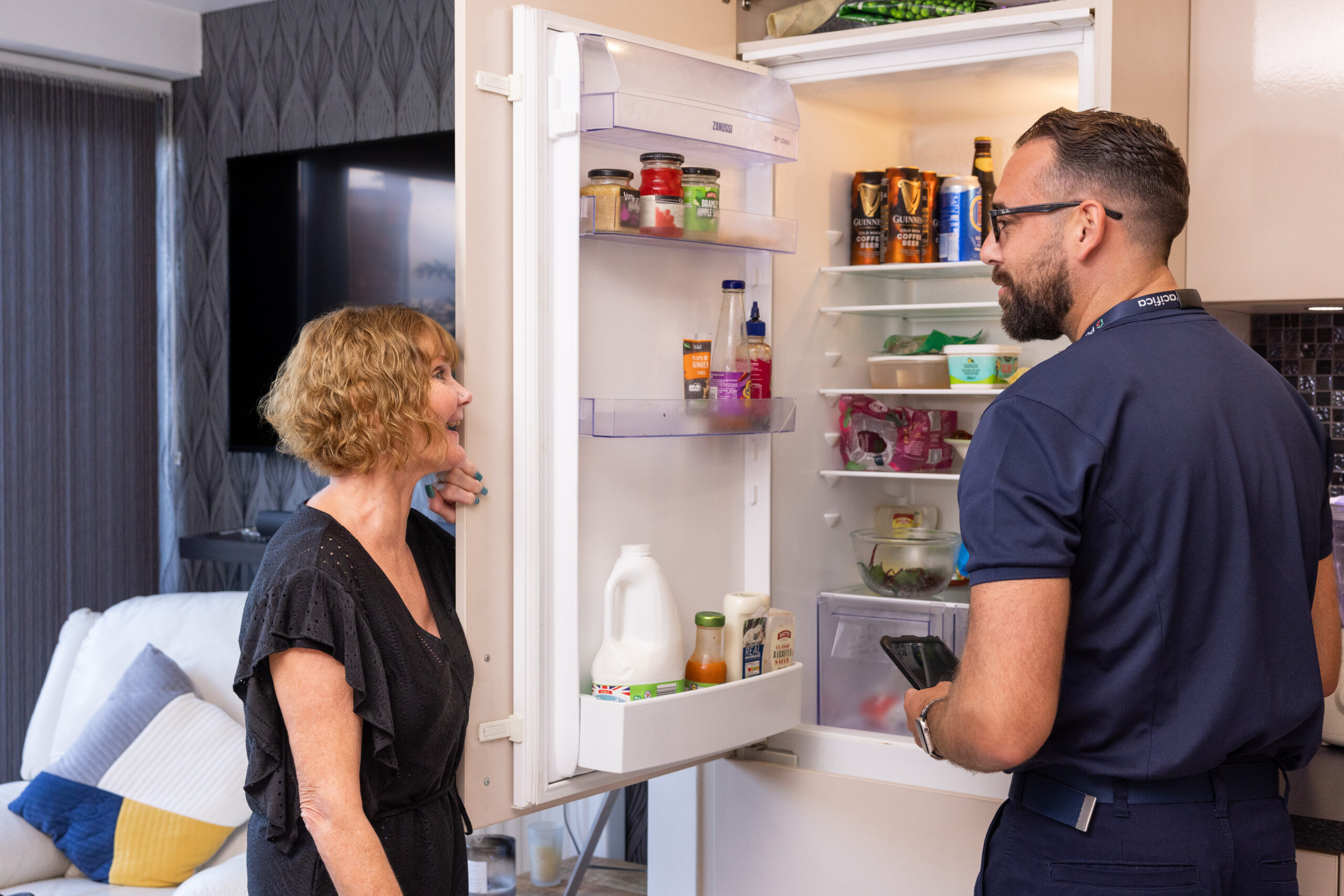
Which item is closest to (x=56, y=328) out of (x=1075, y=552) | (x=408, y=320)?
(x=408, y=320)

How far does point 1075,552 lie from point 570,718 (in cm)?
72

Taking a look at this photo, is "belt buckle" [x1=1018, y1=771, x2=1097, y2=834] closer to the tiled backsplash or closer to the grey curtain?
the tiled backsplash

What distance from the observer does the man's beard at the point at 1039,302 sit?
4.09ft

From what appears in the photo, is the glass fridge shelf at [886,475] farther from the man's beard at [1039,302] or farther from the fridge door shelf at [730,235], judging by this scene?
the man's beard at [1039,302]

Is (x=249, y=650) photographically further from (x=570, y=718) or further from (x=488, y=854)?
(x=488, y=854)

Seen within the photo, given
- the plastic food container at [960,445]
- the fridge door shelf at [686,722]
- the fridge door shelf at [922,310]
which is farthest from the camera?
the plastic food container at [960,445]

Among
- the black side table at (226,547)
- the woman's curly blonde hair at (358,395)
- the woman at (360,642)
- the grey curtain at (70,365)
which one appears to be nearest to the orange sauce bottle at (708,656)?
the woman at (360,642)

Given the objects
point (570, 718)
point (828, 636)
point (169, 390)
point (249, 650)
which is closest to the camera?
point (249, 650)

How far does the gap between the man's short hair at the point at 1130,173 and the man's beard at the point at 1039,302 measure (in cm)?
8

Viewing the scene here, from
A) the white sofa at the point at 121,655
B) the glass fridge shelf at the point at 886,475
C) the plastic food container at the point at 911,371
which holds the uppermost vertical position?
the plastic food container at the point at 911,371

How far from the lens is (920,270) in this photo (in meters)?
2.12

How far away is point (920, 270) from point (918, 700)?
995 mm

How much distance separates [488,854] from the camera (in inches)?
103

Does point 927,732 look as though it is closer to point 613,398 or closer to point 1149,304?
point 1149,304
